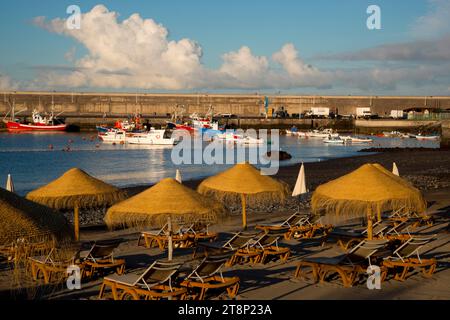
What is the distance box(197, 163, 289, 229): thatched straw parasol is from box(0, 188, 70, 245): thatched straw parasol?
6162 millimetres

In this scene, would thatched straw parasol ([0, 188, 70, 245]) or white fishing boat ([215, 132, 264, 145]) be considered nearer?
thatched straw parasol ([0, 188, 70, 245])

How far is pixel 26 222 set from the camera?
18.6ft

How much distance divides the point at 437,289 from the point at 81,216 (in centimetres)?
1108

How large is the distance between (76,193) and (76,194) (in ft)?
0.06

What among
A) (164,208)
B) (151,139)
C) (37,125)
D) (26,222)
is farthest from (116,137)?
(26,222)

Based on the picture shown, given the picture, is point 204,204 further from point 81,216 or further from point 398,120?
point 398,120

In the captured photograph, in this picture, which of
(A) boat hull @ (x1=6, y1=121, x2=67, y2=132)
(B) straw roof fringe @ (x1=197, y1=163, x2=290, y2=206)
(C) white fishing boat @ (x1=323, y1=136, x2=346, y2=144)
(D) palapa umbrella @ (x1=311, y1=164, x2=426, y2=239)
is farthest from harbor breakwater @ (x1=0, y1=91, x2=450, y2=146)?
(D) palapa umbrella @ (x1=311, y1=164, x2=426, y2=239)

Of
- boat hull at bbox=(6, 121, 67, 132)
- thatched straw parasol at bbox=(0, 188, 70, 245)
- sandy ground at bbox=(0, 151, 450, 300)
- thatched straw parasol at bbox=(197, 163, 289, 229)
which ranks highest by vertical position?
thatched straw parasol at bbox=(0, 188, 70, 245)

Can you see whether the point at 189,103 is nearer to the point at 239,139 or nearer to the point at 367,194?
the point at 239,139

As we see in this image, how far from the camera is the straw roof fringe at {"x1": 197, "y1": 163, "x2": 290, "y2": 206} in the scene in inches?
469

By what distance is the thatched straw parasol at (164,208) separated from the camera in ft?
28.6

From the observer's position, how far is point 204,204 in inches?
351

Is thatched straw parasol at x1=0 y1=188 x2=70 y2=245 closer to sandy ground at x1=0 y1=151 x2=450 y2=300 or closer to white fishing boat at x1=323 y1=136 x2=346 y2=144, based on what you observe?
sandy ground at x1=0 y1=151 x2=450 y2=300

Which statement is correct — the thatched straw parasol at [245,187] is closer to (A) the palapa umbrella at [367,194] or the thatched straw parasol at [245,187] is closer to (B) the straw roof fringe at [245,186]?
(B) the straw roof fringe at [245,186]
